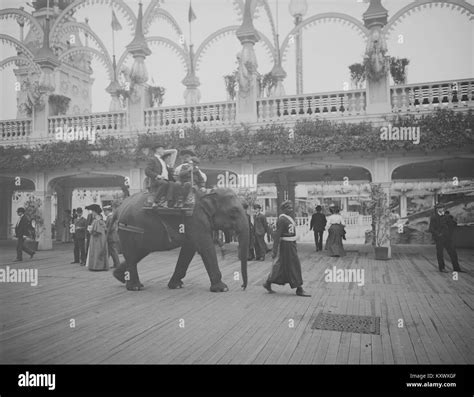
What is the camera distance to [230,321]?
5.48 m

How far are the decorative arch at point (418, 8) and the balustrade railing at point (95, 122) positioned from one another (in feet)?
32.1

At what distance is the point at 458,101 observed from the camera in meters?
11.4

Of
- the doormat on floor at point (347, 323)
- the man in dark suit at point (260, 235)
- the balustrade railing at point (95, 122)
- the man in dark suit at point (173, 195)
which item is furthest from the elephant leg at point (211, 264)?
the balustrade railing at point (95, 122)

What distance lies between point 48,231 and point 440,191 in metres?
18.0

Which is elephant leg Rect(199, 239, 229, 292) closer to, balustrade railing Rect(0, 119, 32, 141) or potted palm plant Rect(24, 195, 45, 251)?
potted palm plant Rect(24, 195, 45, 251)

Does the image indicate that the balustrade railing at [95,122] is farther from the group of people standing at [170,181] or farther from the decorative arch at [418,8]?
the decorative arch at [418,8]

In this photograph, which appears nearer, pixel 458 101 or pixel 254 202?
pixel 458 101

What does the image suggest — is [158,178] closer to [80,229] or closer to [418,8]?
[80,229]

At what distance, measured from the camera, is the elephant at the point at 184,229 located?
7.50 m

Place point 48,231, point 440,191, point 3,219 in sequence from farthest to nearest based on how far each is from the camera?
point 3,219, point 440,191, point 48,231

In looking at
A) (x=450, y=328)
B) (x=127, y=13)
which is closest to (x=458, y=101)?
(x=450, y=328)

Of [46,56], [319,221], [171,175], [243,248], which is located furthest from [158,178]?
[46,56]

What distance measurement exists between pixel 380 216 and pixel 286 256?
615 cm

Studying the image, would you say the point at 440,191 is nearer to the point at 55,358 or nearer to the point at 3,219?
the point at 55,358
